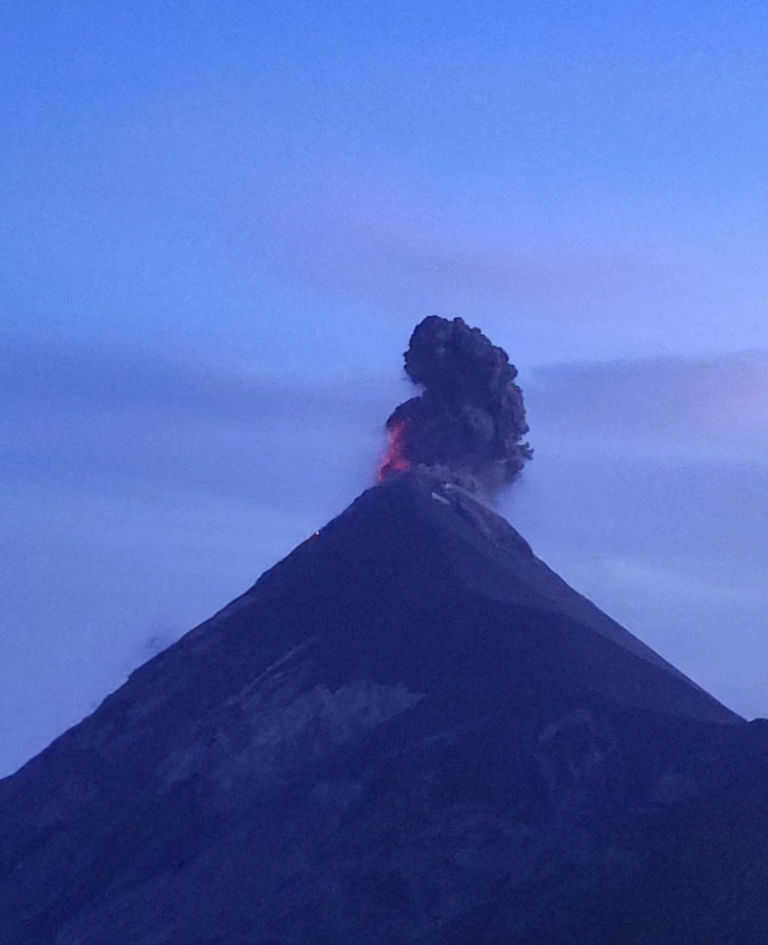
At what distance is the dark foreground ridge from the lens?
78.3m

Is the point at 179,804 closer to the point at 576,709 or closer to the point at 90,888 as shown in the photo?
the point at 90,888

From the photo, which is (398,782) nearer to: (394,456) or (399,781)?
(399,781)

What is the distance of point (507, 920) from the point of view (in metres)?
76.8

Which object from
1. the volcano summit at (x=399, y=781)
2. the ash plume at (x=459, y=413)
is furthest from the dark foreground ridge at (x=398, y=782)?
the ash plume at (x=459, y=413)

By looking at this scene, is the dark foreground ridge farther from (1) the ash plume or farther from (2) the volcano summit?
(1) the ash plume

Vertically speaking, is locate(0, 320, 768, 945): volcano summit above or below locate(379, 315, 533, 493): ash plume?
below

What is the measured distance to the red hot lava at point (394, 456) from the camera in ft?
408

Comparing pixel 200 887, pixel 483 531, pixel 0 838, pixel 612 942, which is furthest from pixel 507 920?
pixel 483 531

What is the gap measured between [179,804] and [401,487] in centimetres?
2819

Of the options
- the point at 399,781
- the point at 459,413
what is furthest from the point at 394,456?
the point at 399,781

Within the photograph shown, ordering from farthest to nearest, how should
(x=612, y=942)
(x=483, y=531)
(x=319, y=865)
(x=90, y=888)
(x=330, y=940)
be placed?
(x=483, y=531) < (x=90, y=888) < (x=319, y=865) < (x=330, y=940) < (x=612, y=942)

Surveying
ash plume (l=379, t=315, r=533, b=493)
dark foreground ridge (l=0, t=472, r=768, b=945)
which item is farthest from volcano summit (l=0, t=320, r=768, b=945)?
ash plume (l=379, t=315, r=533, b=493)

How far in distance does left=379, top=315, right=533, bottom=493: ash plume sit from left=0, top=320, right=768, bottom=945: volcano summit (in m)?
10.8

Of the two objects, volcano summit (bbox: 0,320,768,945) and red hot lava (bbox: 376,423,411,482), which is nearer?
volcano summit (bbox: 0,320,768,945)
